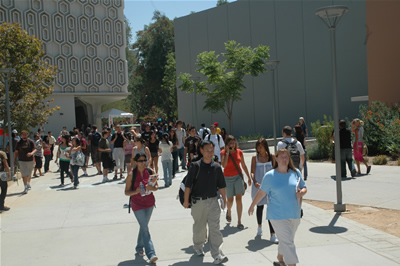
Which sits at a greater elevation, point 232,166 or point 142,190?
point 232,166

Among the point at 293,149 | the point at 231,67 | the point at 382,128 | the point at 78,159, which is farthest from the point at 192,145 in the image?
the point at 231,67

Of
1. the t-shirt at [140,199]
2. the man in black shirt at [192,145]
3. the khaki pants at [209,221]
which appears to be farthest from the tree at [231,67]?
the khaki pants at [209,221]

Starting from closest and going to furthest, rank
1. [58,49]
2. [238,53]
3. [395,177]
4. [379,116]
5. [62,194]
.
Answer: [395,177] → [62,194] → [379,116] → [238,53] → [58,49]

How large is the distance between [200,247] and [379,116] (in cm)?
1231

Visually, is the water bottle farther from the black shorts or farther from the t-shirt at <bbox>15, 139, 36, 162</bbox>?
the black shorts

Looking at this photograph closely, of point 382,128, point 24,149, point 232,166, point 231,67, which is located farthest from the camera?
point 231,67

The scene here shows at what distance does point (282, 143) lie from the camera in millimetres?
8547

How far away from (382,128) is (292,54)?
15364mm

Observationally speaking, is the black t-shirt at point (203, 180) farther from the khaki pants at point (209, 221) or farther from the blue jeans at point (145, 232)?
the blue jeans at point (145, 232)

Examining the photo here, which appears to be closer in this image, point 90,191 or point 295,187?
point 295,187

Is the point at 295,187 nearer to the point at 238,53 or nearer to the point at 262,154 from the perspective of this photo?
the point at 262,154

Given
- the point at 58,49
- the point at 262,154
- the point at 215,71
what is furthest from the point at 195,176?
the point at 58,49

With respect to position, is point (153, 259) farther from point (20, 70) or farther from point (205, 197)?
point (20, 70)

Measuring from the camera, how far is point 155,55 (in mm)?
56344
